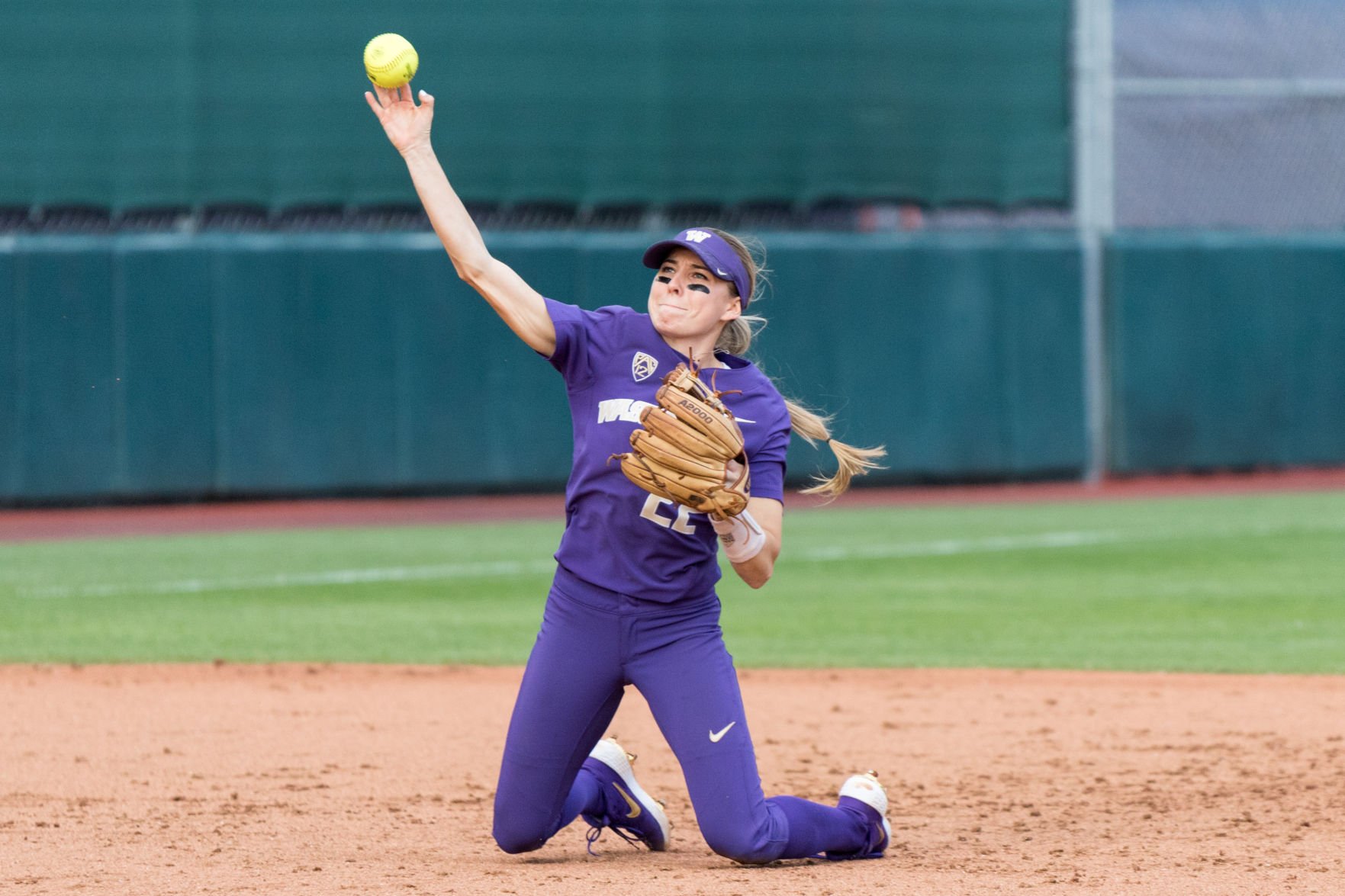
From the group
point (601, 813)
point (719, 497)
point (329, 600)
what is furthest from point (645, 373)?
point (329, 600)

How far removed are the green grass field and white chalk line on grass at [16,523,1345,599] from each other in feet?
0.10

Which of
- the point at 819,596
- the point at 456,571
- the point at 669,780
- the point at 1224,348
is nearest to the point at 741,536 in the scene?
the point at 669,780

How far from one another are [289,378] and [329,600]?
17.5ft

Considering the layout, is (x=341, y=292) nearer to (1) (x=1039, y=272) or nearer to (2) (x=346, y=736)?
(1) (x=1039, y=272)

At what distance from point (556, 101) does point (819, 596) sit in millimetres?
7180

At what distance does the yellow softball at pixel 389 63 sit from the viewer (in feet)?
12.5

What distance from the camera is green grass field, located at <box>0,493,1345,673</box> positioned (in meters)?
7.70

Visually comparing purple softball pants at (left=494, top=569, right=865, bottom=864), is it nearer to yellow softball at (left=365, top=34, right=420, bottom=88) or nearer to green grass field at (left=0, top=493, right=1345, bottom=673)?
yellow softball at (left=365, top=34, right=420, bottom=88)

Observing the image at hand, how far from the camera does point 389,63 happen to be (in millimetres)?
3826

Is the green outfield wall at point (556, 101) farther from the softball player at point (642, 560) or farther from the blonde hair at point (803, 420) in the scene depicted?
the softball player at point (642, 560)

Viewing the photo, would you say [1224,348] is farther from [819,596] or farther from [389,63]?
[389,63]

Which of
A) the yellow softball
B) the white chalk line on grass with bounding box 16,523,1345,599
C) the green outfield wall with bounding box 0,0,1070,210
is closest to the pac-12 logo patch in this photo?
the yellow softball

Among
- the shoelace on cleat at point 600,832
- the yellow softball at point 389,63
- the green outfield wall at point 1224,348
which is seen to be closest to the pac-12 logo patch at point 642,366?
the yellow softball at point 389,63

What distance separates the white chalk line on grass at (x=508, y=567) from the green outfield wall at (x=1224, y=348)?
387cm
